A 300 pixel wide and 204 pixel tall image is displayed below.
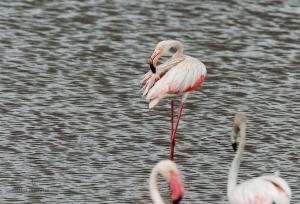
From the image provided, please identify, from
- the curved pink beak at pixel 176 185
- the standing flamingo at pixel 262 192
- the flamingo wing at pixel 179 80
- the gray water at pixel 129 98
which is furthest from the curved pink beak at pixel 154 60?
the curved pink beak at pixel 176 185

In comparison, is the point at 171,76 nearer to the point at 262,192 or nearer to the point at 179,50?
the point at 179,50

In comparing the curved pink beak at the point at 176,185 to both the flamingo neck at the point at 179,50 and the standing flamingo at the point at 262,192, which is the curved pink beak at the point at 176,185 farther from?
the flamingo neck at the point at 179,50

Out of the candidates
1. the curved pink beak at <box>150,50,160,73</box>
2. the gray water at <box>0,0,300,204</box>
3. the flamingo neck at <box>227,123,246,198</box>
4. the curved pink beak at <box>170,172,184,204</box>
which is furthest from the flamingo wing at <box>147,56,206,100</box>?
the curved pink beak at <box>170,172,184,204</box>

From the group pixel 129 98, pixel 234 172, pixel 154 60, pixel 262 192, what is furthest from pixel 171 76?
pixel 262 192

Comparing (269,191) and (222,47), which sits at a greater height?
(269,191)

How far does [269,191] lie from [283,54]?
22.6 ft

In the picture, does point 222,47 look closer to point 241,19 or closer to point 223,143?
point 241,19

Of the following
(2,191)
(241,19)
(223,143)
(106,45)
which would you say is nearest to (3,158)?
(2,191)

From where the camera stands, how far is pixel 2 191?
8.97 meters

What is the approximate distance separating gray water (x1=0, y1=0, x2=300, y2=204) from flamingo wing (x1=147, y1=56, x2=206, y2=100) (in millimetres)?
567

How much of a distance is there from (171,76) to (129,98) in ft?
6.64

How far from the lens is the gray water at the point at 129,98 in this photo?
9.55m

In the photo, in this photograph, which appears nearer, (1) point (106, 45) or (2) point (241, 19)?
(1) point (106, 45)

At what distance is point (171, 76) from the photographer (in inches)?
406
